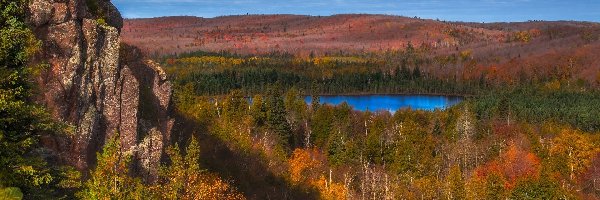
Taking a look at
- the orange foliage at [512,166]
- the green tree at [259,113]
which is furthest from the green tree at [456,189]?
the green tree at [259,113]

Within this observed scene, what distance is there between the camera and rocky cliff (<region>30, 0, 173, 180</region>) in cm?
3098

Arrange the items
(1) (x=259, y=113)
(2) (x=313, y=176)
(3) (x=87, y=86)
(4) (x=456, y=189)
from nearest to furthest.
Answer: (3) (x=87, y=86) < (4) (x=456, y=189) < (2) (x=313, y=176) < (1) (x=259, y=113)

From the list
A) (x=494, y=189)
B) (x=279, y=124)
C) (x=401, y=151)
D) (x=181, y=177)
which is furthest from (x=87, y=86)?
(x=279, y=124)

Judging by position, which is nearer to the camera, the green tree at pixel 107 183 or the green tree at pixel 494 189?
the green tree at pixel 107 183

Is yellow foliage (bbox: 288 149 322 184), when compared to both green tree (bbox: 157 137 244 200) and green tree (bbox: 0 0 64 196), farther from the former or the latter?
green tree (bbox: 0 0 64 196)

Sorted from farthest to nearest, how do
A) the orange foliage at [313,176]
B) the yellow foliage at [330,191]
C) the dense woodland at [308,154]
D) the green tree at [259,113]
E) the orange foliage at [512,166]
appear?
the green tree at [259,113] < the orange foliage at [512,166] < the orange foliage at [313,176] < the yellow foliage at [330,191] < the dense woodland at [308,154]

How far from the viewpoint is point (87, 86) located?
32.9 m

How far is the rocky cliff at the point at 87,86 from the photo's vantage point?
3098 centimetres

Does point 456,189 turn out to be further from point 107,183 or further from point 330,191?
point 107,183

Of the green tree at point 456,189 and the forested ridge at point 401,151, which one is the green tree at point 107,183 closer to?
the forested ridge at point 401,151

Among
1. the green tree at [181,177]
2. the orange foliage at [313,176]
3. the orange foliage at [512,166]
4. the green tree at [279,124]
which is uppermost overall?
the green tree at [181,177]

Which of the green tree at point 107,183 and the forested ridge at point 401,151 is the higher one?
the green tree at point 107,183

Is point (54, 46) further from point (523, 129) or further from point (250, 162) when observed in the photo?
point (523, 129)

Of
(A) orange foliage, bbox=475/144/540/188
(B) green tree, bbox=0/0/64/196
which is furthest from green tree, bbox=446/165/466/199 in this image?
(B) green tree, bbox=0/0/64/196
